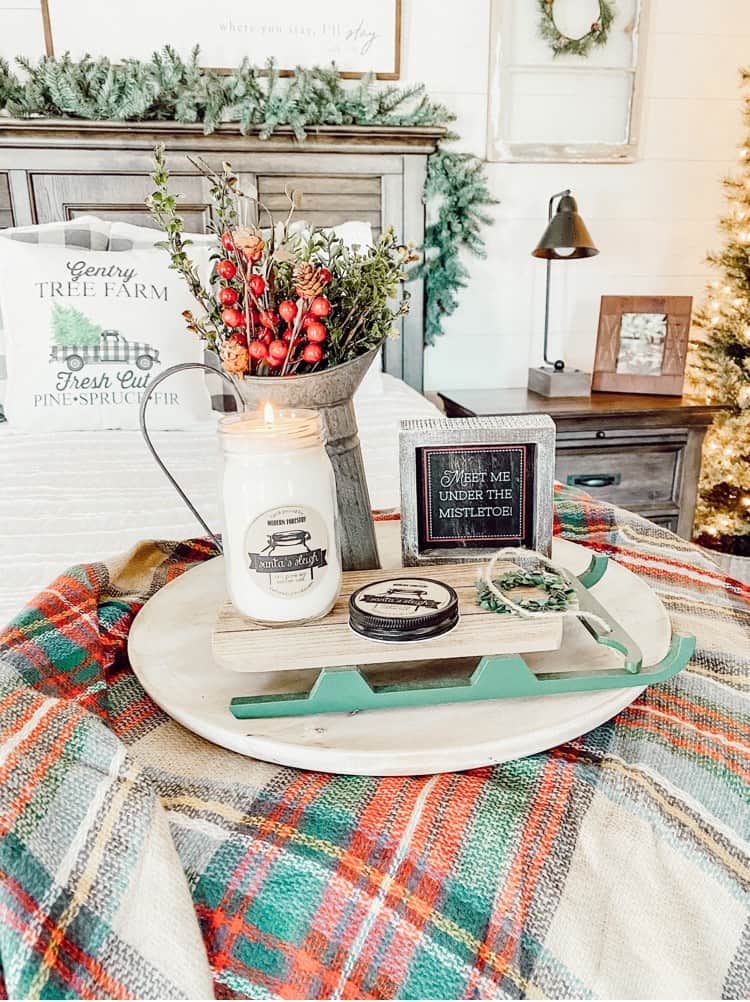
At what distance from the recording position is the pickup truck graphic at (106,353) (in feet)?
5.57

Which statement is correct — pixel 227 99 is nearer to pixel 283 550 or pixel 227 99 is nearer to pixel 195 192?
pixel 195 192

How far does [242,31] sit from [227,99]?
234 millimetres

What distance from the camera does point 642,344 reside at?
7.75 ft

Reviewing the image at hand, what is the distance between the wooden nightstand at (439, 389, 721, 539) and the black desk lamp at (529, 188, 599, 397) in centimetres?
8

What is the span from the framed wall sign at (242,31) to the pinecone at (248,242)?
188cm

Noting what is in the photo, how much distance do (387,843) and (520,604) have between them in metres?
0.25

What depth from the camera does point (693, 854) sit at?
55 centimetres

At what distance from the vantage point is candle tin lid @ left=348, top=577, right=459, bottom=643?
2.18ft

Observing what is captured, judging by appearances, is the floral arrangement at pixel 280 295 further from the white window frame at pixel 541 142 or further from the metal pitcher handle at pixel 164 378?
the white window frame at pixel 541 142

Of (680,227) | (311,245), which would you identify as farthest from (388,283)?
(680,227)

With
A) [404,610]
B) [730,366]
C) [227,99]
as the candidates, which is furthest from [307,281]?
[730,366]

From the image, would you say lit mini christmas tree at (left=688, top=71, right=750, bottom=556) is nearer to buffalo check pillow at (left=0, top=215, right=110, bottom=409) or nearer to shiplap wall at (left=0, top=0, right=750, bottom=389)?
shiplap wall at (left=0, top=0, right=750, bottom=389)

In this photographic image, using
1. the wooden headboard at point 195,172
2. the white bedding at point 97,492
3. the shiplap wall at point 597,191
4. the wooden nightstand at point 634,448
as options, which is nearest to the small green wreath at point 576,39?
the shiplap wall at point 597,191

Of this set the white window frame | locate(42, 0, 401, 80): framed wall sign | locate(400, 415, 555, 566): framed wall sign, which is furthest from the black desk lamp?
locate(400, 415, 555, 566): framed wall sign
